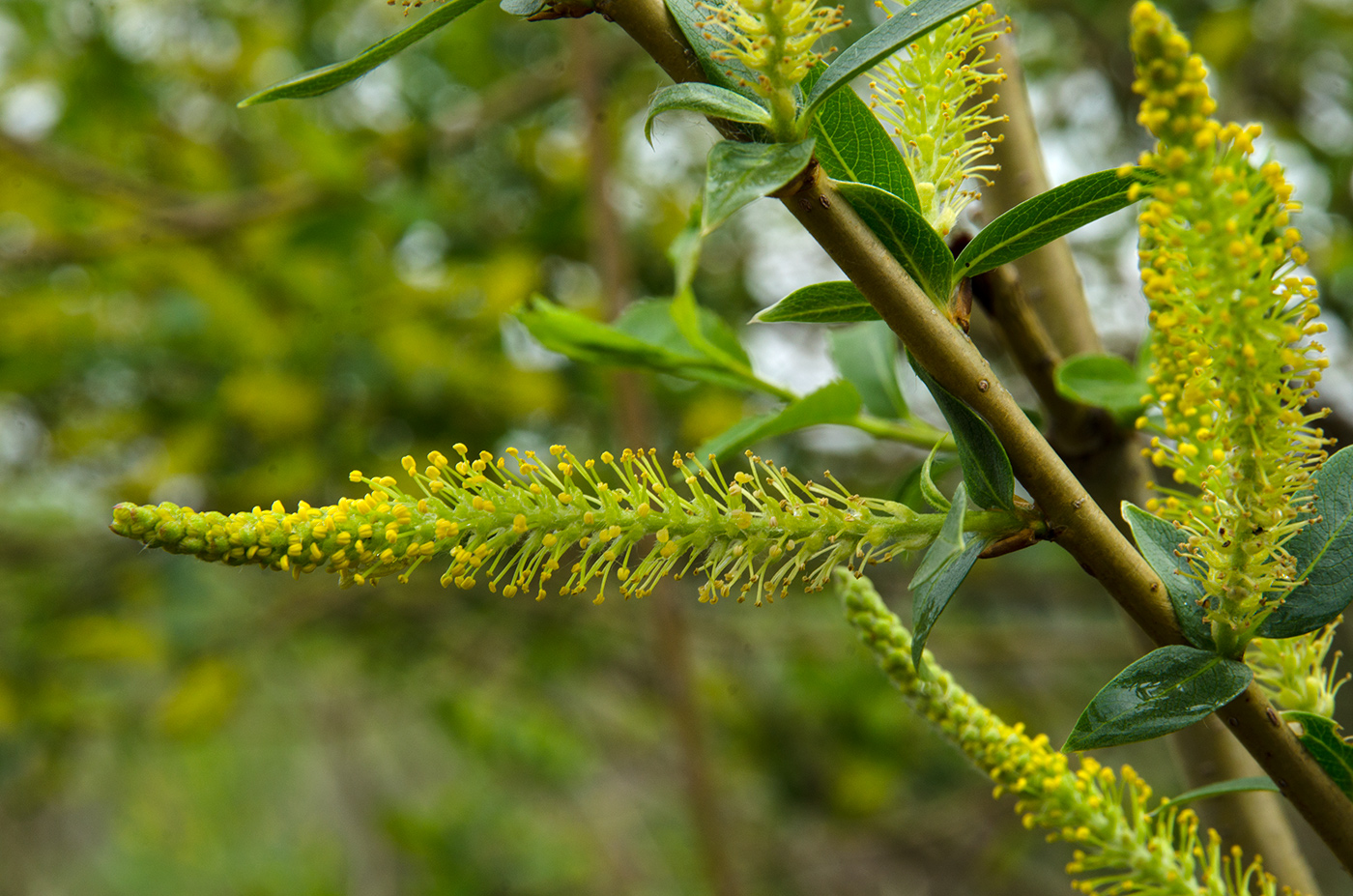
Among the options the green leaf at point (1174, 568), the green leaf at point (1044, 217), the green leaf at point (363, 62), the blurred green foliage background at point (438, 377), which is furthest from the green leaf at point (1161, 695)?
the blurred green foliage background at point (438, 377)

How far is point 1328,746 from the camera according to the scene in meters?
0.36

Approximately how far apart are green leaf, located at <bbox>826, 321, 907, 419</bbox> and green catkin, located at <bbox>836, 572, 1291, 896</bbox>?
25cm

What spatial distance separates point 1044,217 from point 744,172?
4.4 inches

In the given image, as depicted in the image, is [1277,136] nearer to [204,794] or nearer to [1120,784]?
[1120,784]

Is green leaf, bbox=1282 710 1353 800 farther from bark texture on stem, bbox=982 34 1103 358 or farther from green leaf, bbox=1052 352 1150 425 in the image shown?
bark texture on stem, bbox=982 34 1103 358

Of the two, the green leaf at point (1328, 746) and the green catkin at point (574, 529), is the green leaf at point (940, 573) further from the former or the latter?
the green leaf at point (1328, 746)

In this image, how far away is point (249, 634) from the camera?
6.39 ft

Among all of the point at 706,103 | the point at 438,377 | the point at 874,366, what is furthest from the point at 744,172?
the point at 438,377

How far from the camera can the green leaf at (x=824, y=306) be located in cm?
36

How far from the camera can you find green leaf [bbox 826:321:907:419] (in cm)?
65

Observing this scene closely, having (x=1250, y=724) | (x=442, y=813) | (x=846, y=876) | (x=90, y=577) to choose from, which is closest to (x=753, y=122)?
(x=1250, y=724)

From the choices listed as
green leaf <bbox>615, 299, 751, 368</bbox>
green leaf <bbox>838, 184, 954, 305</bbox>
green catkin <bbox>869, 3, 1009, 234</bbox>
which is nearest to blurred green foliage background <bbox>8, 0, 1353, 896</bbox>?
green leaf <bbox>615, 299, 751, 368</bbox>

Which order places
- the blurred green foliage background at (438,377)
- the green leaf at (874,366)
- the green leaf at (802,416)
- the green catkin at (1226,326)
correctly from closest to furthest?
the green catkin at (1226,326) → the green leaf at (802,416) → the green leaf at (874,366) → the blurred green foliage background at (438,377)

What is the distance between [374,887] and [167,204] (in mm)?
3540
